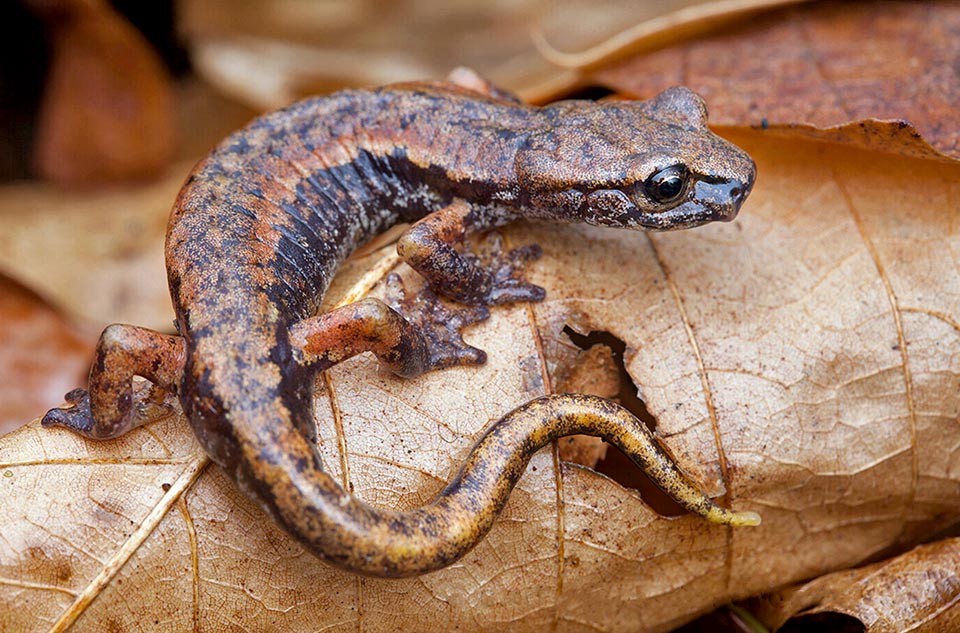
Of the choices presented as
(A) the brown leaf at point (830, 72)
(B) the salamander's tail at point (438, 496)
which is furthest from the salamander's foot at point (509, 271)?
(A) the brown leaf at point (830, 72)

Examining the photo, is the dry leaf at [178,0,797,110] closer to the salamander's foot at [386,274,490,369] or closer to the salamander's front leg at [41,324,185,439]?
the salamander's foot at [386,274,490,369]

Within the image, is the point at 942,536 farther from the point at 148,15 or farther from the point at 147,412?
the point at 148,15

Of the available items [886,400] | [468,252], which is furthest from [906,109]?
[468,252]

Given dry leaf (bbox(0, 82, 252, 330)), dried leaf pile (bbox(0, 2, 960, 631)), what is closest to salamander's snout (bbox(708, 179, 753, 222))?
dried leaf pile (bbox(0, 2, 960, 631))

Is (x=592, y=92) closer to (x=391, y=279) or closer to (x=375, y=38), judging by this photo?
(x=391, y=279)

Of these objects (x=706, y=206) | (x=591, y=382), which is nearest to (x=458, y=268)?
(x=591, y=382)
